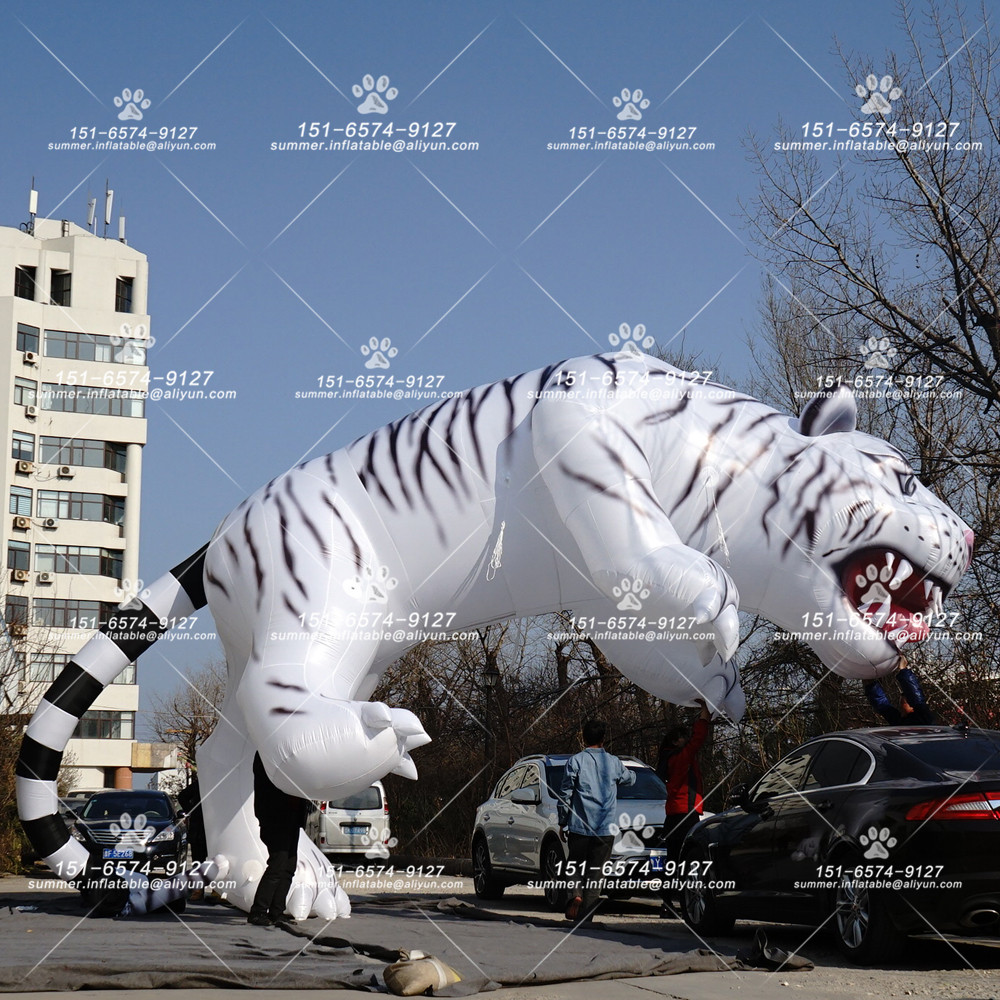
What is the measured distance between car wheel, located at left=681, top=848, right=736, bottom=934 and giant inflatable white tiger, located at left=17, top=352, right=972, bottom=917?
2.11m

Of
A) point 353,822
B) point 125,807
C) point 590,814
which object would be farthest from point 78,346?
point 590,814

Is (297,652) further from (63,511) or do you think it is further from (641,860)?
(63,511)

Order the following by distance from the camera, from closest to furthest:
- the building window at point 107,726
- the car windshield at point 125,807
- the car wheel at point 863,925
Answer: the car wheel at point 863,925 < the car windshield at point 125,807 < the building window at point 107,726

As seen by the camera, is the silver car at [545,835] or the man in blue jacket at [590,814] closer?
the man in blue jacket at [590,814]

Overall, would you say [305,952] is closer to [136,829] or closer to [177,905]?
[177,905]

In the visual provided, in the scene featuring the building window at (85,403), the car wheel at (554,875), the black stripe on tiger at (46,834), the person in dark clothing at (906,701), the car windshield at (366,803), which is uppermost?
the building window at (85,403)

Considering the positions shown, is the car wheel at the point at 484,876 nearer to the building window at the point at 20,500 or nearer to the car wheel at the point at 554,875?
the car wheel at the point at 554,875

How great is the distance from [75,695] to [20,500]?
47.5m

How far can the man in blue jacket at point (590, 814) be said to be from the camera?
33.3 ft

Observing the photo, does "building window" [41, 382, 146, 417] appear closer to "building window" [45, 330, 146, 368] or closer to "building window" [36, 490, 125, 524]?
"building window" [45, 330, 146, 368]

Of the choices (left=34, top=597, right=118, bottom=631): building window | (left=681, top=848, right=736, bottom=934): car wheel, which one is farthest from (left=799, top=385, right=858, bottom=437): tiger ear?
(left=34, top=597, right=118, bottom=631): building window

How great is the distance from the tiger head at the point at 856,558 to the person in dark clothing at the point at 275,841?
337 centimetres

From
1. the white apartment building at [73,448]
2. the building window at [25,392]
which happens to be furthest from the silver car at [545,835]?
the building window at [25,392]

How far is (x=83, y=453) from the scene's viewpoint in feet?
180
